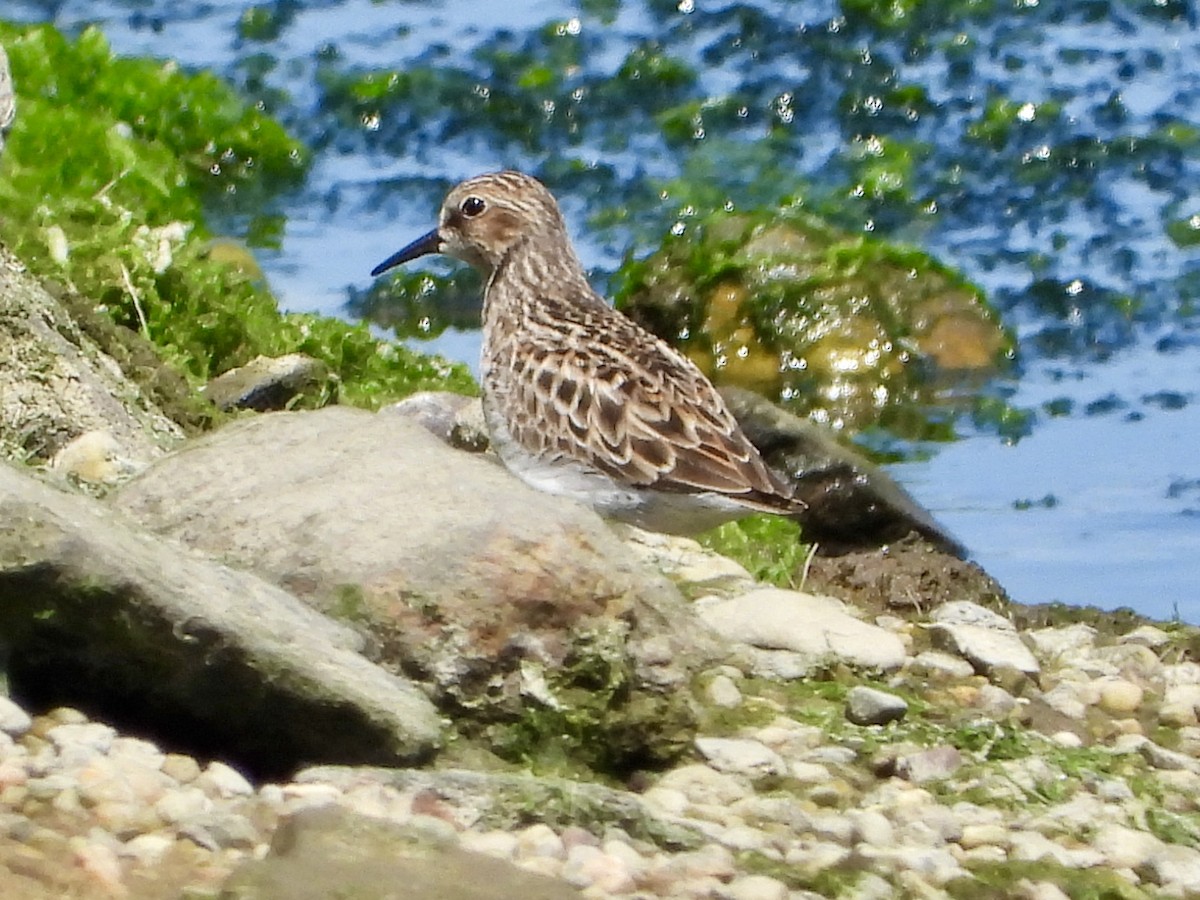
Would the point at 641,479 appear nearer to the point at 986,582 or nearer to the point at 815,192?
the point at 986,582

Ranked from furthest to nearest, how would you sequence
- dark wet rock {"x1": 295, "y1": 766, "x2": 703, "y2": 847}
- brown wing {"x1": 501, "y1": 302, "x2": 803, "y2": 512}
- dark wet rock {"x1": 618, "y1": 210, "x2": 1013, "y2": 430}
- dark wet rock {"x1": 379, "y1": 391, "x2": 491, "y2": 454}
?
1. dark wet rock {"x1": 618, "y1": 210, "x2": 1013, "y2": 430}
2. dark wet rock {"x1": 379, "y1": 391, "x2": 491, "y2": 454}
3. brown wing {"x1": 501, "y1": 302, "x2": 803, "y2": 512}
4. dark wet rock {"x1": 295, "y1": 766, "x2": 703, "y2": 847}

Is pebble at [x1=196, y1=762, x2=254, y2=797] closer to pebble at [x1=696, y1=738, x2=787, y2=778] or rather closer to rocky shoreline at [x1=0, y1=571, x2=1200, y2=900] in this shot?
rocky shoreline at [x1=0, y1=571, x2=1200, y2=900]

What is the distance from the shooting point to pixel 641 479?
7.01 m

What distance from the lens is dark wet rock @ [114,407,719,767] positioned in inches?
210

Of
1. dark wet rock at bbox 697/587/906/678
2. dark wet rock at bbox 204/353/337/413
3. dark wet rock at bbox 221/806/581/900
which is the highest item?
dark wet rock at bbox 204/353/337/413

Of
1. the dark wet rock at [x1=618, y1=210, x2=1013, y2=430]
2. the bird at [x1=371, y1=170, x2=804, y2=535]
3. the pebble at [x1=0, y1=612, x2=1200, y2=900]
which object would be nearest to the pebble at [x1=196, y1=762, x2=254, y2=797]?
the pebble at [x1=0, y1=612, x2=1200, y2=900]

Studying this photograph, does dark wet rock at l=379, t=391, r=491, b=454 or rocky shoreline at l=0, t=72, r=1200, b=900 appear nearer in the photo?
rocky shoreline at l=0, t=72, r=1200, b=900

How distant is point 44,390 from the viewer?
7078mm

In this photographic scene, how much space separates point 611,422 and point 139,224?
308 centimetres

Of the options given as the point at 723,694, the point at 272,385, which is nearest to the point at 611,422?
the point at 723,694

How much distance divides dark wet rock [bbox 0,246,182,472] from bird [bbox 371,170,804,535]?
111cm

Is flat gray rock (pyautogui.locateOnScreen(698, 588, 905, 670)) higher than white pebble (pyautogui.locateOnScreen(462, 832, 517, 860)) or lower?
higher

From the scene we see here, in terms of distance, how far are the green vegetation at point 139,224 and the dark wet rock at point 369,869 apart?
14.4ft

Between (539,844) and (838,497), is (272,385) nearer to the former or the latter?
(838,497)
